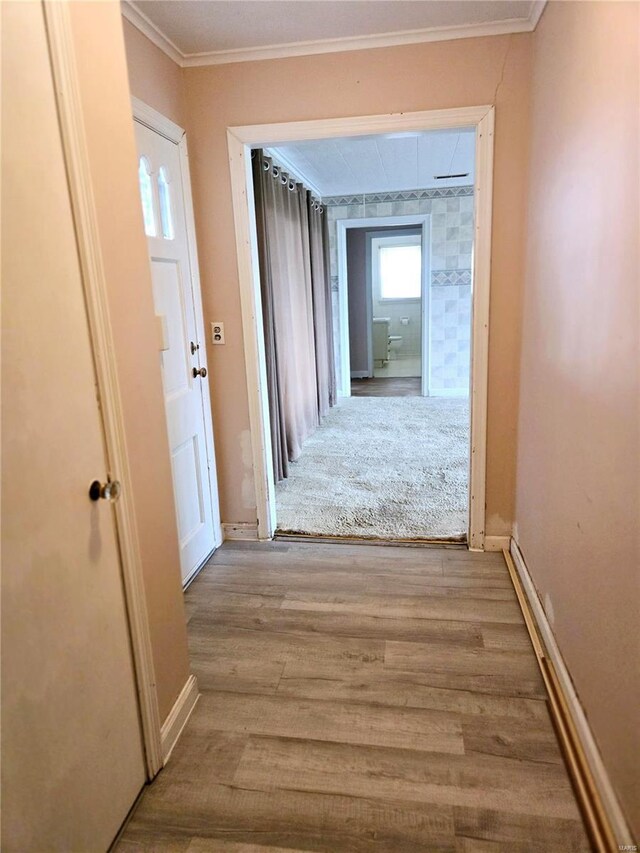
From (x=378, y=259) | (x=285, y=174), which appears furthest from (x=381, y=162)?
(x=378, y=259)

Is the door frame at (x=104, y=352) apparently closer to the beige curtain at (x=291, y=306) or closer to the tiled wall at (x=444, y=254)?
the beige curtain at (x=291, y=306)

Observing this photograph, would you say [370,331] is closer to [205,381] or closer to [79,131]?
[205,381]

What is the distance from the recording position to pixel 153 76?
2297mm

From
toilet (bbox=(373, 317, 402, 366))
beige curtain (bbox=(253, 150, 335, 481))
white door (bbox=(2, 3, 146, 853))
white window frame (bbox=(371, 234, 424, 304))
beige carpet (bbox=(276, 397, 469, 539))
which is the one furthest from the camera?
white window frame (bbox=(371, 234, 424, 304))

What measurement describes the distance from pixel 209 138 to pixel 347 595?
2.25 metres

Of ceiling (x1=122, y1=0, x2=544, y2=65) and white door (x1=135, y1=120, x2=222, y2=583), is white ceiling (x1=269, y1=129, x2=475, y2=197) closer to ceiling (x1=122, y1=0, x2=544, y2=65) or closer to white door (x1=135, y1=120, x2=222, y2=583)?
ceiling (x1=122, y1=0, x2=544, y2=65)

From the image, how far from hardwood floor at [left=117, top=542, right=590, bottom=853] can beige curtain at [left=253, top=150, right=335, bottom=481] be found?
5.65ft

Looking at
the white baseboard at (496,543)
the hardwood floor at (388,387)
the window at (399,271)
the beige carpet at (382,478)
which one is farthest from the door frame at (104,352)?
the window at (399,271)

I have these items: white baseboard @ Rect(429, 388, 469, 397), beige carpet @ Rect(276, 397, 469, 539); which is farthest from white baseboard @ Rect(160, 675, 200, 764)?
white baseboard @ Rect(429, 388, 469, 397)

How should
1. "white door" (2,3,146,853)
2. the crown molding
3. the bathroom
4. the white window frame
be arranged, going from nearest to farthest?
"white door" (2,3,146,853) → the crown molding → the white window frame → the bathroom

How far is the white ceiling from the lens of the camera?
4.05 meters

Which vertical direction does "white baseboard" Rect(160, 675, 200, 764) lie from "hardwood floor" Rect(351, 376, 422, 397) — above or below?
below

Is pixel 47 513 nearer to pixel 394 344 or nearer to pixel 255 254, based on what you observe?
pixel 255 254

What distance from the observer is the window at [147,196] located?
223cm
